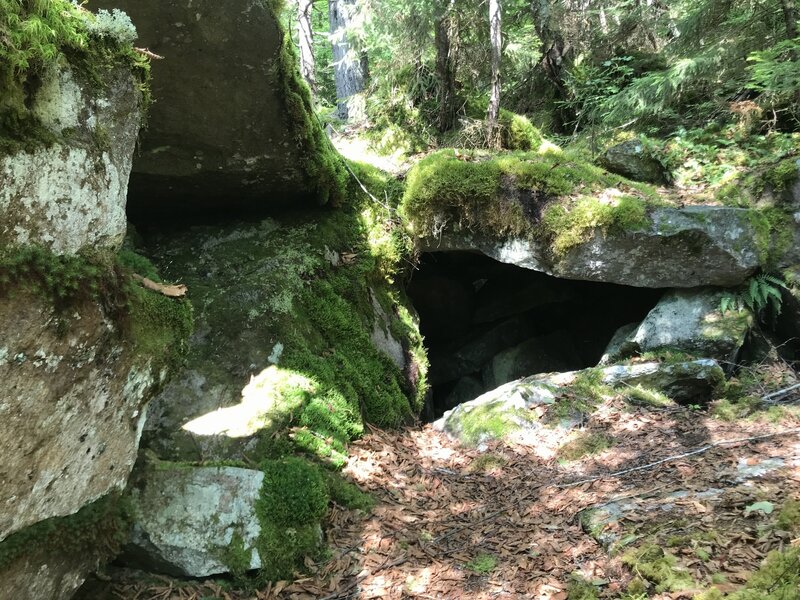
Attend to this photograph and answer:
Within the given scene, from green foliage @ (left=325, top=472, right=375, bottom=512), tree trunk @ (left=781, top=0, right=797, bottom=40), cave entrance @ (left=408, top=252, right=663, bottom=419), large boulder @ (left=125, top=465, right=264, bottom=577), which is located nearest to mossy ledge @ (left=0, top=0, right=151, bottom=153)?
large boulder @ (left=125, top=465, right=264, bottom=577)

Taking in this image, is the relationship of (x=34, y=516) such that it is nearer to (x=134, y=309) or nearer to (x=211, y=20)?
(x=134, y=309)

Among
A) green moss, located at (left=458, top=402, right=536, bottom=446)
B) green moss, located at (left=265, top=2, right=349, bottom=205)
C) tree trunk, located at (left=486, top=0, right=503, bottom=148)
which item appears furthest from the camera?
tree trunk, located at (left=486, top=0, right=503, bottom=148)


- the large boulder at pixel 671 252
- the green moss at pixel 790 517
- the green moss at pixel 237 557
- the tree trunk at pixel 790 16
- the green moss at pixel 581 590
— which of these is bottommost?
the green moss at pixel 237 557

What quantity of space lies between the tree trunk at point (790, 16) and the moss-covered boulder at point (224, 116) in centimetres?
687

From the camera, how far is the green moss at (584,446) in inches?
191

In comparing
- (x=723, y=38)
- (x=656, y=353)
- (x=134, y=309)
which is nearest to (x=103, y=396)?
(x=134, y=309)

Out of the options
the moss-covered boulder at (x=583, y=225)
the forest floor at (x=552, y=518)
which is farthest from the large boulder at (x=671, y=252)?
the forest floor at (x=552, y=518)

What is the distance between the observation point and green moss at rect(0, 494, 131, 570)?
254 cm

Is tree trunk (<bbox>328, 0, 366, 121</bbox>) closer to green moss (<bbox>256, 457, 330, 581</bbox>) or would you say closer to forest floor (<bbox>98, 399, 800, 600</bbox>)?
forest floor (<bbox>98, 399, 800, 600</bbox>)

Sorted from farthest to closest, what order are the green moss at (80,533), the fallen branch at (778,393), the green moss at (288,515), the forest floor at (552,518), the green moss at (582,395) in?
the green moss at (582,395) → the fallen branch at (778,393) → the green moss at (288,515) → the forest floor at (552,518) → the green moss at (80,533)

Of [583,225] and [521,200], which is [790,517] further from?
[521,200]

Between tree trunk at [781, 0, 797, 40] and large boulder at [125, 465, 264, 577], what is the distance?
912cm

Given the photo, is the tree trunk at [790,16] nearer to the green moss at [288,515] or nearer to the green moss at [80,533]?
the green moss at [288,515]

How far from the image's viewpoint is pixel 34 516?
8.46ft
